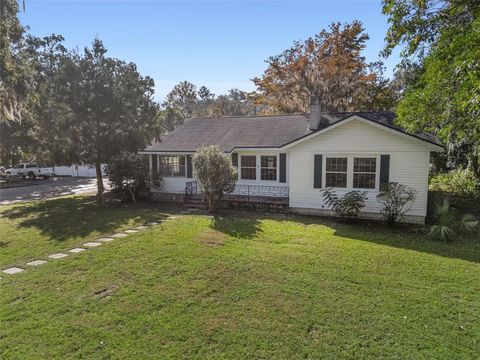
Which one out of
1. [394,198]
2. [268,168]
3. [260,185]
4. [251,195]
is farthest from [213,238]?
[394,198]

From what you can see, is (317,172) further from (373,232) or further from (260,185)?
(373,232)

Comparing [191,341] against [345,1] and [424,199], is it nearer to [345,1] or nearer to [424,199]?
[424,199]

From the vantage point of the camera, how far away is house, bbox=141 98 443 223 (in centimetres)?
1165

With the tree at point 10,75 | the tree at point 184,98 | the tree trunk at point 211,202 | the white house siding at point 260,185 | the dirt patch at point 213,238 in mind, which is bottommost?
the dirt patch at point 213,238

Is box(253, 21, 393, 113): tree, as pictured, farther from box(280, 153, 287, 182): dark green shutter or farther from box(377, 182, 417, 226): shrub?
box(377, 182, 417, 226): shrub

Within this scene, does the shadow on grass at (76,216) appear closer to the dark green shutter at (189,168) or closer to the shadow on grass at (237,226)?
the dark green shutter at (189,168)

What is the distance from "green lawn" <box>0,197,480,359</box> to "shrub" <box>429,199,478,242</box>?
2.08 ft

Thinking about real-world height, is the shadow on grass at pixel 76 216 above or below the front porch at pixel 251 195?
below

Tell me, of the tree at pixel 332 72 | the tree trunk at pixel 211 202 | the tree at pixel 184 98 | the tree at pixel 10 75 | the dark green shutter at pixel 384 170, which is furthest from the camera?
the tree at pixel 184 98

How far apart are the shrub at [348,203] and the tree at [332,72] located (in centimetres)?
1421

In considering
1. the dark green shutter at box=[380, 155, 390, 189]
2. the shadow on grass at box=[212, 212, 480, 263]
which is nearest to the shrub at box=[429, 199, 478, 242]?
the shadow on grass at box=[212, 212, 480, 263]

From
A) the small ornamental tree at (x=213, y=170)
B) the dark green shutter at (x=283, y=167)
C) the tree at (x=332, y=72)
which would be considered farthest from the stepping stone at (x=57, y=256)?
the tree at (x=332, y=72)

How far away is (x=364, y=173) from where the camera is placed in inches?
485

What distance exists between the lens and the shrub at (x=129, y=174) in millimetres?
15500
